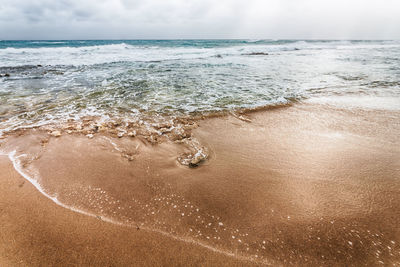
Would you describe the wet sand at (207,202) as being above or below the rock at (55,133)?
below

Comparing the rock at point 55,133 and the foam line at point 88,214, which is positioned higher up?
the rock at point 55,133

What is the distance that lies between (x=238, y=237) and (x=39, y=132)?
4260 mm

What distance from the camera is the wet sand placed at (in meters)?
1.68

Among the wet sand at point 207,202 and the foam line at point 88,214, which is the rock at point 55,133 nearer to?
the wet sand at point 207,202

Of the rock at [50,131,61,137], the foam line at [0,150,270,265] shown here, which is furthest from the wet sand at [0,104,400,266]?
the rock at [50,131,61,137]

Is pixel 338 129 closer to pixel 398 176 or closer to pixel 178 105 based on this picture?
pixel 398 176

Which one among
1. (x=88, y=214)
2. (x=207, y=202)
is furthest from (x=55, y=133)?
(x=207, y=202)

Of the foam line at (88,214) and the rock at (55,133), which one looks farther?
the rock at (55,133)

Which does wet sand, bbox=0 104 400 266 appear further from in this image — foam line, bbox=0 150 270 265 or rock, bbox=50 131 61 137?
rock, bbox=50 131 61 137

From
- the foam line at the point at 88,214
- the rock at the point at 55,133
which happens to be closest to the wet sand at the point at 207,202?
the foam line at the point at 88,214

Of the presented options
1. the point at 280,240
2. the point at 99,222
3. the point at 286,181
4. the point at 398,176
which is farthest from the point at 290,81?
the point at 99,222

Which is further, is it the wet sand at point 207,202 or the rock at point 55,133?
the rock at point 55,133

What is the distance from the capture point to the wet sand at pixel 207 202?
1684 mm

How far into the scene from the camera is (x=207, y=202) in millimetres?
2189
